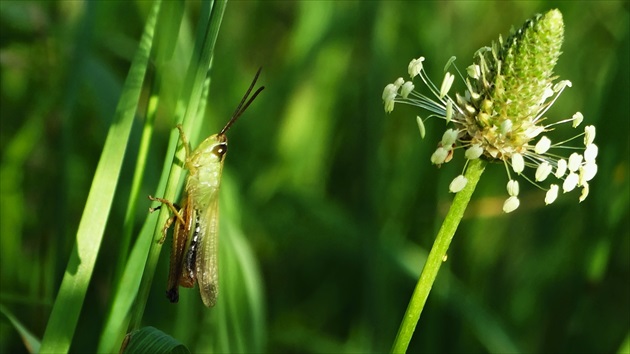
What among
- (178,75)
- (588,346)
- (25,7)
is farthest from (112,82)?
(588,346)

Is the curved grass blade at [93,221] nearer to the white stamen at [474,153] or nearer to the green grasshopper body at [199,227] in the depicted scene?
the green grasshopper body at [199,227]

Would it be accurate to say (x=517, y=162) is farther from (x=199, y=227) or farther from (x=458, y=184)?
(x=199, y=227)

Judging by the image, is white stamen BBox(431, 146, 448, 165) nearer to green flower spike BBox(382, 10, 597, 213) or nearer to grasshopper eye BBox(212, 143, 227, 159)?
green flower spike BBox(382, 10, 597, 213)

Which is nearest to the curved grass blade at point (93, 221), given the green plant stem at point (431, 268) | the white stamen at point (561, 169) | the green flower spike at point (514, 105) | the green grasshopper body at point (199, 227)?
the green grasshopper body at point (199, 227)

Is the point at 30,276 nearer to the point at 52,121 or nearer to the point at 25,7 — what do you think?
the point at 52,121

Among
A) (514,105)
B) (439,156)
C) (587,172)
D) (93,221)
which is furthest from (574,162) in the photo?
(93,221)

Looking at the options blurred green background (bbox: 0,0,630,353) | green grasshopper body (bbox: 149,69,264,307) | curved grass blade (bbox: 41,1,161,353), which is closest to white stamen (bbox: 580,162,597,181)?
green grasshopper body (bbox: 149,69,264,307)

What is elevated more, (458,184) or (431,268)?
(458,184)
